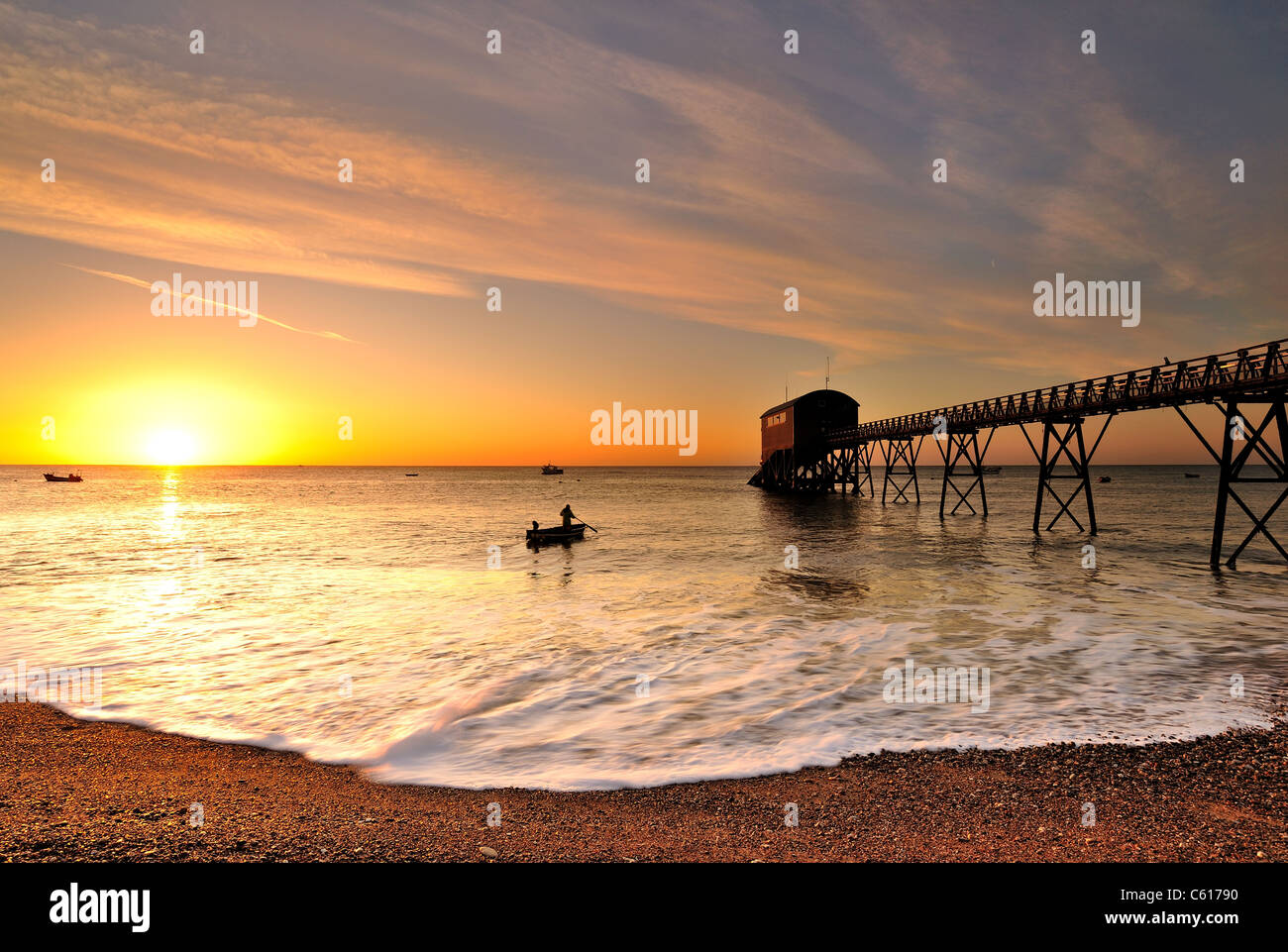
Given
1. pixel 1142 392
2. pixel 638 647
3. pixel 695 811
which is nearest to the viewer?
pixel 695 811

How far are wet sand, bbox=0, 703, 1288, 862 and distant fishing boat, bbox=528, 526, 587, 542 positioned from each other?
2404 centimetres

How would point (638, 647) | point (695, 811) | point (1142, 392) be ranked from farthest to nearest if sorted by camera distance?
point (1142, 392) < point (638, 647) < point (695, 811)

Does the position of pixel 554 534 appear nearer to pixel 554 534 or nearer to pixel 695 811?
pixel 554 534

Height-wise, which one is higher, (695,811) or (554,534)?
(554,534)

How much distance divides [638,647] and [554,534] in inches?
761

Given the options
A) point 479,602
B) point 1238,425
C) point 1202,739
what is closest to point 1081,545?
point 1238,425

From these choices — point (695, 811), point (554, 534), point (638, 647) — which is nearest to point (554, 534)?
point (554, 534)

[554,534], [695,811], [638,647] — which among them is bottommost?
[638,647]

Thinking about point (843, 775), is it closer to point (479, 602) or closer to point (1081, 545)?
point (479, 602)

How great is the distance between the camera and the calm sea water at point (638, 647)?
28.5ft

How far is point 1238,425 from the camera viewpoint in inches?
835

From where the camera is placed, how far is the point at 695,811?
6449 millimetres

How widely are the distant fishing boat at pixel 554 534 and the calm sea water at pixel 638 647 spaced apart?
171 centimetres

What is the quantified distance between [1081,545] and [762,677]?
26.3 meters
